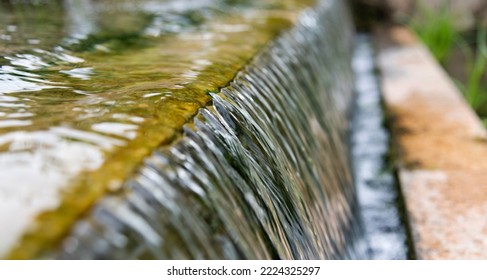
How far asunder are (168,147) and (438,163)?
200 centimetres

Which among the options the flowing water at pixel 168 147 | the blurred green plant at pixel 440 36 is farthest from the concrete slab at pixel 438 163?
the blurred green plant at pixel 440 36

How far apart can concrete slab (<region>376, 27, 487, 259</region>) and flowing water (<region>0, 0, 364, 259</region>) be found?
286 millimetres

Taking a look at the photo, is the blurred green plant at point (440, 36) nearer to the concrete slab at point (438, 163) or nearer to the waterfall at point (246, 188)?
the concrete slab at point (438, 163)

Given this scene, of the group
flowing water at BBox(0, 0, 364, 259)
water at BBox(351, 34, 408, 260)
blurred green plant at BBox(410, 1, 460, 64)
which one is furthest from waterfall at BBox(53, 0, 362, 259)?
blurred green plant at BBox(410, 1, 460, 64)

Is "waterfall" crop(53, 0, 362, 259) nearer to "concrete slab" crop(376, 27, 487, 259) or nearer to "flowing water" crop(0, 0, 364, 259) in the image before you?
"flowing water" crop(0, 0, 364, 259)

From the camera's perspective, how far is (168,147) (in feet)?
3.76

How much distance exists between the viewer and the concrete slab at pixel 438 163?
2209 mm

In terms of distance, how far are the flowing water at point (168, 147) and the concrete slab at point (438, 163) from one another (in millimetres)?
286

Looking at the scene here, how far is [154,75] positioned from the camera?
1.68 m

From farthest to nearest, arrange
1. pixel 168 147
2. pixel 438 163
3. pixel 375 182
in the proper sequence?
pixel 375 182
pixel 438 163
pixel 168 147

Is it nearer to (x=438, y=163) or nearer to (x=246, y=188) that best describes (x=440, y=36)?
(x=438, y=163)

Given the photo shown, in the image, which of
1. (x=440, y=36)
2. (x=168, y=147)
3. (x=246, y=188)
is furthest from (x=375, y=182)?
(x=440, y=36)

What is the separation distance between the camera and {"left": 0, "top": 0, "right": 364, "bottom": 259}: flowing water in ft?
3.03
